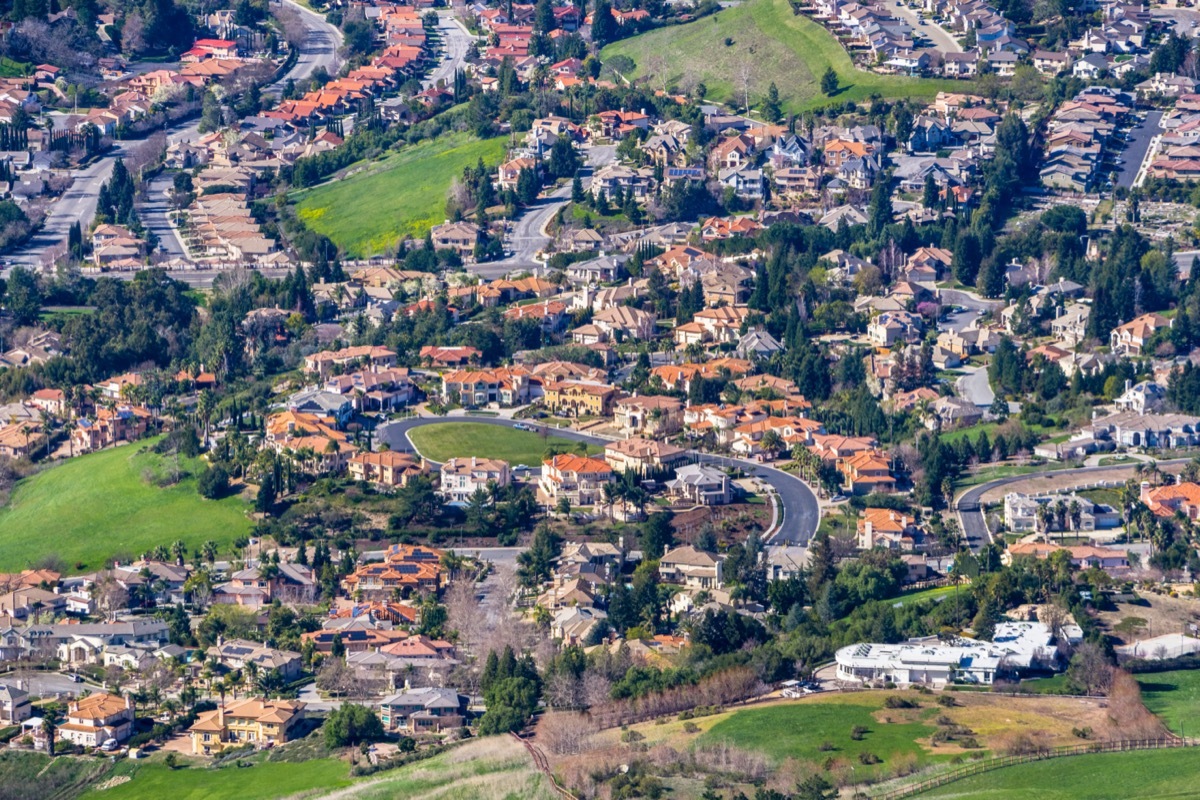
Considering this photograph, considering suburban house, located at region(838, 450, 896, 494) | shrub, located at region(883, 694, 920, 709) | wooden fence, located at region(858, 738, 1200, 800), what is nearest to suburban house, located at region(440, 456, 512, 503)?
suburban house, located at region(838, 450, 896, 494)

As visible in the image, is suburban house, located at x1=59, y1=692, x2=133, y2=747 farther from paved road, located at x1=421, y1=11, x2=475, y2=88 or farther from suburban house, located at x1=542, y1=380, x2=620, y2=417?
paved road, located at x1=421, y1=11, x2=475, y2=88

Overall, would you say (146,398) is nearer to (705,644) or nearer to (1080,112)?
(705,644)

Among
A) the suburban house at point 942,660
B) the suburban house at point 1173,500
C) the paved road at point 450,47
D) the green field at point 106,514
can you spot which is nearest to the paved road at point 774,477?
the green field at point 106,514

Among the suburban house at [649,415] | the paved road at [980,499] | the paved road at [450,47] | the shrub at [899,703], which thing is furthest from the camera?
the paved road at [450,47]

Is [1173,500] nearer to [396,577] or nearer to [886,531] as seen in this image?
[886,531]

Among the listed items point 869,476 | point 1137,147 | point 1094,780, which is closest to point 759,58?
point 1137,147

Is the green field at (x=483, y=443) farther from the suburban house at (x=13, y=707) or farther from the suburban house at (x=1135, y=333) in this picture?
the suburban house at (x=13, y=707)
